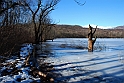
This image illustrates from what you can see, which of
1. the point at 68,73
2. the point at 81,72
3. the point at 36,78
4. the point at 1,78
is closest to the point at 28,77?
the point at 36,78

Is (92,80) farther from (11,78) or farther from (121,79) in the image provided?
(11,78)

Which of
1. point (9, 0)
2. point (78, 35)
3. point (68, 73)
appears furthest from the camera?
point (78, 35)

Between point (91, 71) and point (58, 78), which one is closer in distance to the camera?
point (58, 78)

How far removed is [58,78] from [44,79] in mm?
637

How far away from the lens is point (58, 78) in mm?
8977

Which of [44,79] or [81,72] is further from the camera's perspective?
[81,72]

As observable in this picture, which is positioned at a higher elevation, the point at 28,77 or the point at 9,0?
the point at 9,0

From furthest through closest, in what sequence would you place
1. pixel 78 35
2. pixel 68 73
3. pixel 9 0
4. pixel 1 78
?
pixel 78 35 < pixel 9 0 < pixel 68 73 < pixel 1 78

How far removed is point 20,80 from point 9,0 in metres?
4.76

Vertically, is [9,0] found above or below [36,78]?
above

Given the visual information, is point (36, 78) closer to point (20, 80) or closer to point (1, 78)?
point (20, 80)

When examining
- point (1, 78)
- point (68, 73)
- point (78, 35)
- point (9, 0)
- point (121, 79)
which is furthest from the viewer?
point (78, 35)

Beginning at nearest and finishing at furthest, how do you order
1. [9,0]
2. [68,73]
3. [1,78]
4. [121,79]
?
[1,78], [121,79], [68,73], [9,0]

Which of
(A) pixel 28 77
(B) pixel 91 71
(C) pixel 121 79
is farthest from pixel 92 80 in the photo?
(A) pixel 28 77
